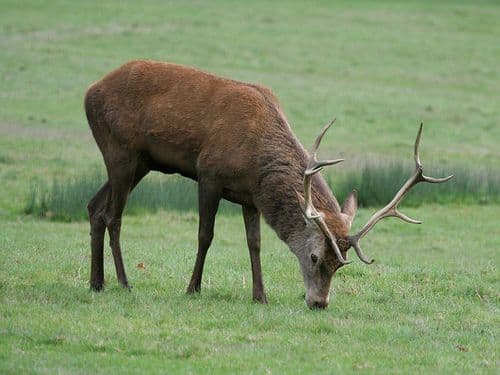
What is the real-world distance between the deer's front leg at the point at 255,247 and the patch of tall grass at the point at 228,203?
18.4 ft

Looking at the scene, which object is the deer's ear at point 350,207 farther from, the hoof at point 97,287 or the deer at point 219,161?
the hoof at point 97,287

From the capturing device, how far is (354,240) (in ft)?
30.2

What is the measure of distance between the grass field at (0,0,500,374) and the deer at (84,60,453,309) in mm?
429

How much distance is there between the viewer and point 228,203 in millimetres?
16641

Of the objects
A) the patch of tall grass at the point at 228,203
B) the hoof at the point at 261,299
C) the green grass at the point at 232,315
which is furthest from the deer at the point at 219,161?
the patch of tall grass at the point at 228,203

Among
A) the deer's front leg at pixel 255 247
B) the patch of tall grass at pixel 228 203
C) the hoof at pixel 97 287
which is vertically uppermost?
the deer's front leg at pixel 255 247

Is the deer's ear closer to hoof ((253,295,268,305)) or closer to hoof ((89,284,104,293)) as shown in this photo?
hoof ((253,295,268,305))

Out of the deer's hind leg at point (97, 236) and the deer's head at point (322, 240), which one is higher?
the deer's head at point (322, 240)

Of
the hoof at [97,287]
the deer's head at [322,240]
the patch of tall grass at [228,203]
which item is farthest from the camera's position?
the patch of tall grass at [228,203]

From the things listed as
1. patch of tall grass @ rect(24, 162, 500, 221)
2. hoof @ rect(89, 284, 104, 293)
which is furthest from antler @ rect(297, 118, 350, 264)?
patch of tall grass @ rect(24, 162, 500, 221)

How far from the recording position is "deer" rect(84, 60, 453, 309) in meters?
9.51

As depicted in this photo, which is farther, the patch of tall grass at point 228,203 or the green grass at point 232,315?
the patch of tall grass at point 228,203

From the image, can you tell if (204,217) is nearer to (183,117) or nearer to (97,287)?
(183,117)

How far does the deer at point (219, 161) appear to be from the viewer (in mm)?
9508
